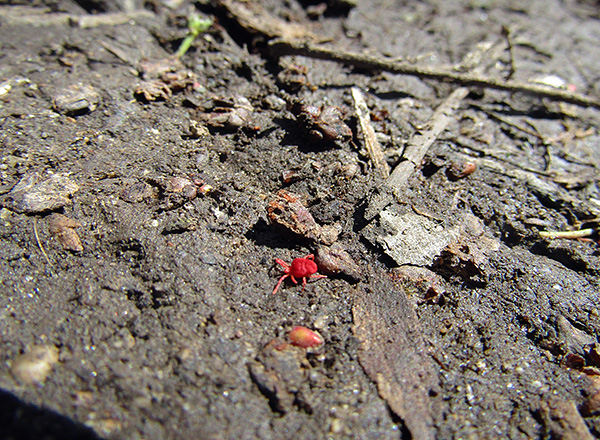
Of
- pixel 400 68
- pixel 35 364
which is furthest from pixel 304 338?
pixel 400 68

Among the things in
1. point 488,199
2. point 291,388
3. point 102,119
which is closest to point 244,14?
point 102,119

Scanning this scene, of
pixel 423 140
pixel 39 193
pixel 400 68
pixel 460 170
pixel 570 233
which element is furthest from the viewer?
pixel 400 68

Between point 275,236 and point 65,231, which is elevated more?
point 275,236

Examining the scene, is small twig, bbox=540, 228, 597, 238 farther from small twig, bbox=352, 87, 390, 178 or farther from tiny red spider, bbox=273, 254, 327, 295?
tiny red spider, bbox=273, 254, 327, 295

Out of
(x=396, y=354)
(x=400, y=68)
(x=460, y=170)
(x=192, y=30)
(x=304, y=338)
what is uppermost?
(x=400, y=68)

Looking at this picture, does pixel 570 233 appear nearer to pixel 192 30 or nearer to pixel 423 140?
pixel 423 140

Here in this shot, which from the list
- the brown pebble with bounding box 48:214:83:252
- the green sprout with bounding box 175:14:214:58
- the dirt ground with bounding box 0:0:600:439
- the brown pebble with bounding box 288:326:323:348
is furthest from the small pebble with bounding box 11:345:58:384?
the green sprout with bounding box 175:14:214:58

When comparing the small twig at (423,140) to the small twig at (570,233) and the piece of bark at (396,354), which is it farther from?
the small twig at (570,233)
